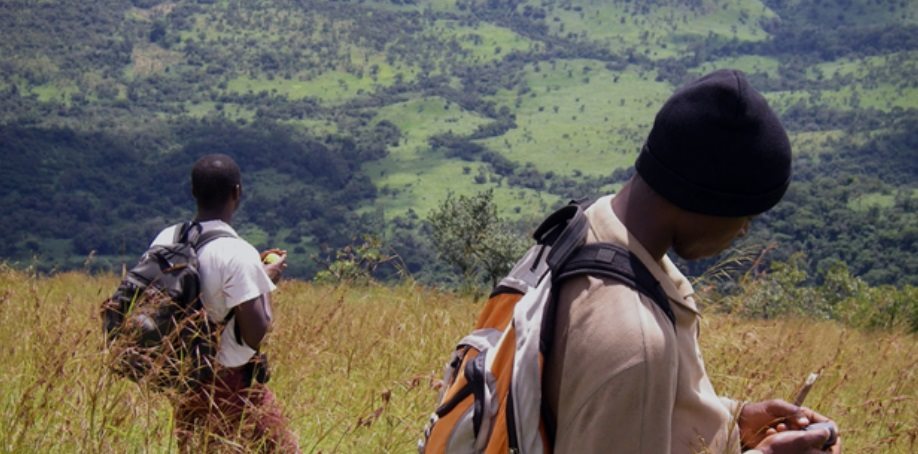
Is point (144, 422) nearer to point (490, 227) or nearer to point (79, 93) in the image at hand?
point (490, 227)

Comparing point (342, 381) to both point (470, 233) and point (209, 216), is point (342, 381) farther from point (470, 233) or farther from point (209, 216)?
point (470, 233)

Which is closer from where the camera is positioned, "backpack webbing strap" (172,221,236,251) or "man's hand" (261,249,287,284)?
"backpack webbing strap" (172,221,236,251)

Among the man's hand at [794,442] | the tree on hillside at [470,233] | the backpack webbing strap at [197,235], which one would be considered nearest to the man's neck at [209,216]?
the backpack webbing strap at [197,235]

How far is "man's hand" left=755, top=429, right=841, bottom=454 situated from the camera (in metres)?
2.11

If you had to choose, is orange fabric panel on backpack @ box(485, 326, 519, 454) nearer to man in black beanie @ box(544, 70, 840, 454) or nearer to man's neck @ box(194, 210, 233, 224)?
man in black beanie @ box(544, 70, 840, 454)

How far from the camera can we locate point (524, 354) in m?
1.92

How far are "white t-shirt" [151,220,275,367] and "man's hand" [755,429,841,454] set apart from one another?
207 cm

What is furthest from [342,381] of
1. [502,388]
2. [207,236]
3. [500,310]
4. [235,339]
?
[502,388]

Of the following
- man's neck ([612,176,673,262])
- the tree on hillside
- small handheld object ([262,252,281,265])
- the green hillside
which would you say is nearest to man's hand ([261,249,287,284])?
small handheld object ([262,252,281,265])

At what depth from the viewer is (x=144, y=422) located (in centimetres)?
334

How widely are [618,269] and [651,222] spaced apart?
0.52ft

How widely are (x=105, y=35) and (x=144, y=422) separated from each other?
7824 inches

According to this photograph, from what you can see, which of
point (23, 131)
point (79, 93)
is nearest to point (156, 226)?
point (23, 131)

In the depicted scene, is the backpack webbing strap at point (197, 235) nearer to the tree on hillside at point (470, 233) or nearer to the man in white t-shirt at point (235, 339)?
the man in white t-shirt at point (235, 339)
